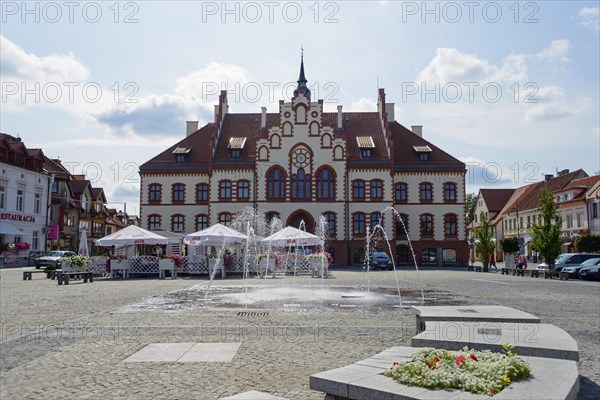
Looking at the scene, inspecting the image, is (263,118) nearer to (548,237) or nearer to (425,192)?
(425,192)

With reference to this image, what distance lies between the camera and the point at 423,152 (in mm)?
55094

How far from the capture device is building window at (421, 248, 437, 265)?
5359cm

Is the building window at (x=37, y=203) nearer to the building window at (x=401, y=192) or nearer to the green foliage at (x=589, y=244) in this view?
the building window at (x=401, y=192)

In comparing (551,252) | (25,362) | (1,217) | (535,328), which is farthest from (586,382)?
(1,217)

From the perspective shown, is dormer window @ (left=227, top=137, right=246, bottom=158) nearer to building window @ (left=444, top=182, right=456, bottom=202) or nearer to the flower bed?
building window @ (left=444, top=182, right=456, bottom=202)

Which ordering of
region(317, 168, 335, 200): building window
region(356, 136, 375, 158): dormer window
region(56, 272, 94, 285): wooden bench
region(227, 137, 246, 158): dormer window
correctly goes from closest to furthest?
region(56, 272, 94, 285): wooden bench → region(317, 168, 335, 200): building window → region(356, 136, 375, 158): dormer window → region(227, 137, 246, 158): dormer window

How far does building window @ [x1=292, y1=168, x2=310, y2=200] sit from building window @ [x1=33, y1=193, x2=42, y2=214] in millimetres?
27426

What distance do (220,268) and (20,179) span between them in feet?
102

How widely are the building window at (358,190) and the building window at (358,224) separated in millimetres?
1794

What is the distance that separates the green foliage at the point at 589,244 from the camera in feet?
145

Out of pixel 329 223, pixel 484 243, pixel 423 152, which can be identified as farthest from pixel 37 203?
pixel 484 243

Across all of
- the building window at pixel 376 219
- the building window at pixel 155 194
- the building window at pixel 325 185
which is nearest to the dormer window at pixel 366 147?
the building window at pixel 325 185

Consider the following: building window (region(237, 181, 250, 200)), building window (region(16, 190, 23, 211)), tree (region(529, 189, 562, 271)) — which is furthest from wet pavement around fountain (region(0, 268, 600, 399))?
building window (region(16, 190, 23, 211))

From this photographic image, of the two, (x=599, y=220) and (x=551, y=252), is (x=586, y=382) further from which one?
(x=599, y=220)
